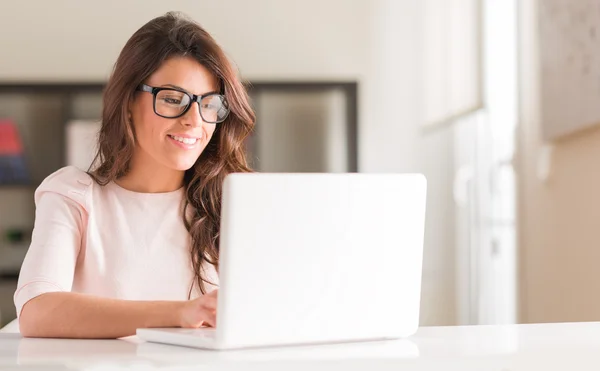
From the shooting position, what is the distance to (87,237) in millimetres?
1785

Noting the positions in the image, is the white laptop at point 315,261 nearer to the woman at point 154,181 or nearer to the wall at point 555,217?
the woman at point 154,181

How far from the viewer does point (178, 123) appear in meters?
1.79

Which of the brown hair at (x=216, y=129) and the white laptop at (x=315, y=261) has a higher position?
the brown hair at (x=216, y=129)

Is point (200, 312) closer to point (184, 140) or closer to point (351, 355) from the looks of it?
point (351, 355)

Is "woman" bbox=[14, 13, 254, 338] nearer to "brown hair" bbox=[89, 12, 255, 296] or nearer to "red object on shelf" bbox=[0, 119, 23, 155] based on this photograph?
"brown hair" bbox=[89, 12, 255, 296]

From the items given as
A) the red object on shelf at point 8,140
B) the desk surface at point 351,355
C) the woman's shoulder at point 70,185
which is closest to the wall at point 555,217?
the woman's shoulder at point 70,185

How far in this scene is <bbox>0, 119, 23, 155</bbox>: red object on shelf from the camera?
16.4 ft

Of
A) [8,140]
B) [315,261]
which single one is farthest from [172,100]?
[8,140]

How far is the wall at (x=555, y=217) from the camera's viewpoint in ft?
11.4

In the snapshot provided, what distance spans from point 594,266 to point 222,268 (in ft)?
8.81

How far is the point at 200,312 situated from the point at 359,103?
13.5 ft

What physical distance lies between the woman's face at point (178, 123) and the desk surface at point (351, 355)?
0.65m

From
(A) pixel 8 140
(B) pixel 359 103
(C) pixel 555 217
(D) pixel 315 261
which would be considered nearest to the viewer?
(D) pixel 315 261

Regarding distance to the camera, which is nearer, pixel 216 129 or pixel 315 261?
pixel 315 261
